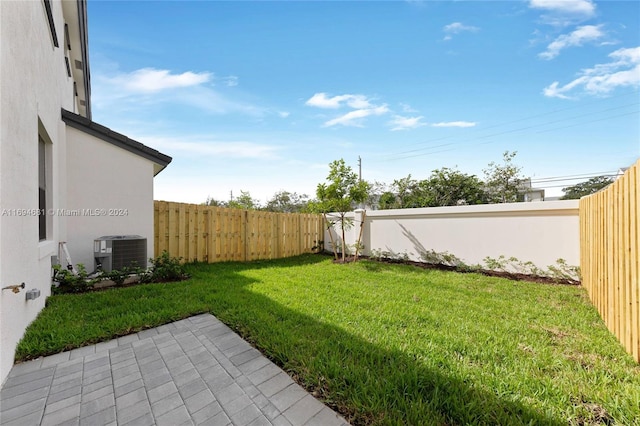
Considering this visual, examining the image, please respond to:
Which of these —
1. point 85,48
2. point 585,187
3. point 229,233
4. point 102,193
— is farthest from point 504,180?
point 85,48

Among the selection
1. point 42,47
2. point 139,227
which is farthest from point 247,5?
point 139,227

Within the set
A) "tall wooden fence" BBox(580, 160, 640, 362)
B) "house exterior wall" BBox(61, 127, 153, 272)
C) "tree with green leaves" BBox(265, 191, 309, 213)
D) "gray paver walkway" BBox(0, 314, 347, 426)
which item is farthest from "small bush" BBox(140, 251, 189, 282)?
"tree with green leaves" BBox(265, 191, 309, 213)

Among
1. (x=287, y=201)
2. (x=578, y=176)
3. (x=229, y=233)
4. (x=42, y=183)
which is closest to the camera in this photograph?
(x=42, y=183)

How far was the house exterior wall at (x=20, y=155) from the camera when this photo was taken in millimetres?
2029

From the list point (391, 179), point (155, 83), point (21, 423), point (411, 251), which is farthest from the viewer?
point (391, 179)

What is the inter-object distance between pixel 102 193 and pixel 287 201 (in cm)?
2271

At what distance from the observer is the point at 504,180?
1555 centimetres

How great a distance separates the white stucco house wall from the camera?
2137 millimetres

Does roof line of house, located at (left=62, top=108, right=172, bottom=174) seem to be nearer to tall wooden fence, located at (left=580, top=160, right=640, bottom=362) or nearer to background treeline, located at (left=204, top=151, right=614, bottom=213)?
tall wooden fence, located at (left=580, top=160, right=640, bottom=362)

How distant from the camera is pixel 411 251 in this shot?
25.8 ft

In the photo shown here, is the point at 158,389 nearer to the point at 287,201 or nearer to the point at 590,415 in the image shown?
the point at 590,415

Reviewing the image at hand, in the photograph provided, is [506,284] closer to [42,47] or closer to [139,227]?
[139,227]

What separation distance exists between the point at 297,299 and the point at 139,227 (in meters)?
4.11

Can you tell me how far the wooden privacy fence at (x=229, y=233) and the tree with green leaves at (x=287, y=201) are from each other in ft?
57.1
